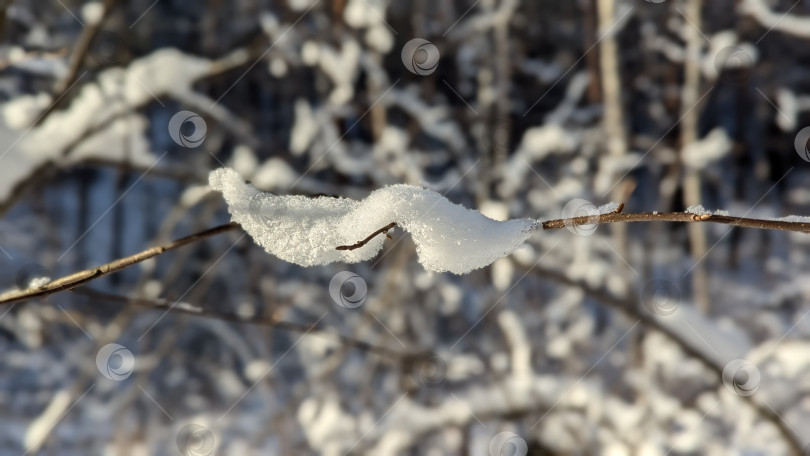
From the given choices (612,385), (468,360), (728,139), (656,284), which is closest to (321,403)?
(468,360)

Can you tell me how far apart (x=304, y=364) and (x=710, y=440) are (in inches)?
42.1

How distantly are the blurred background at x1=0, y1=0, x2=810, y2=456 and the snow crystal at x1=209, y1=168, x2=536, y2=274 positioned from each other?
43.3 inches

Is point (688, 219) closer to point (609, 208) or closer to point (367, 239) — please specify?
point (609, 208)

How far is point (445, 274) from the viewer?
60.9 inches

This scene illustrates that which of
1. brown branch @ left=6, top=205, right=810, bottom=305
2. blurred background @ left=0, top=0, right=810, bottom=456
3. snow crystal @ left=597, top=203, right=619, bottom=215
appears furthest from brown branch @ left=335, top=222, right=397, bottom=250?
blurred background @ left=0, top=0, right=810, bottom=456

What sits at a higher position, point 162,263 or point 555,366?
point 162,263

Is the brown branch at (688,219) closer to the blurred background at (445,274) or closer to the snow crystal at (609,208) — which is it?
the snow crystal at (609,208)

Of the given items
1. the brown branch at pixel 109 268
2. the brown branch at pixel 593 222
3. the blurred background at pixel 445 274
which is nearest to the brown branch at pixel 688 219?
the brown branch at pixel 593 222

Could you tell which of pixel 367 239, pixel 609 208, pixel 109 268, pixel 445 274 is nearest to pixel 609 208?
pixel 609 208

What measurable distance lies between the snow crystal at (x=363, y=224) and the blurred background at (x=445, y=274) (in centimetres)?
110

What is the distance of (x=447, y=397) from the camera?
5.14 feet

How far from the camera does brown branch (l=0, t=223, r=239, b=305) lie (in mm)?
369

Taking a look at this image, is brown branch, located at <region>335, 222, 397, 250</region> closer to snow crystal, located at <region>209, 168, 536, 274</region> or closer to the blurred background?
snow crystal, located at <region>209, 168, 536, 274</region>

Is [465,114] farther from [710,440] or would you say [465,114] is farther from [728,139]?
[710,440]
